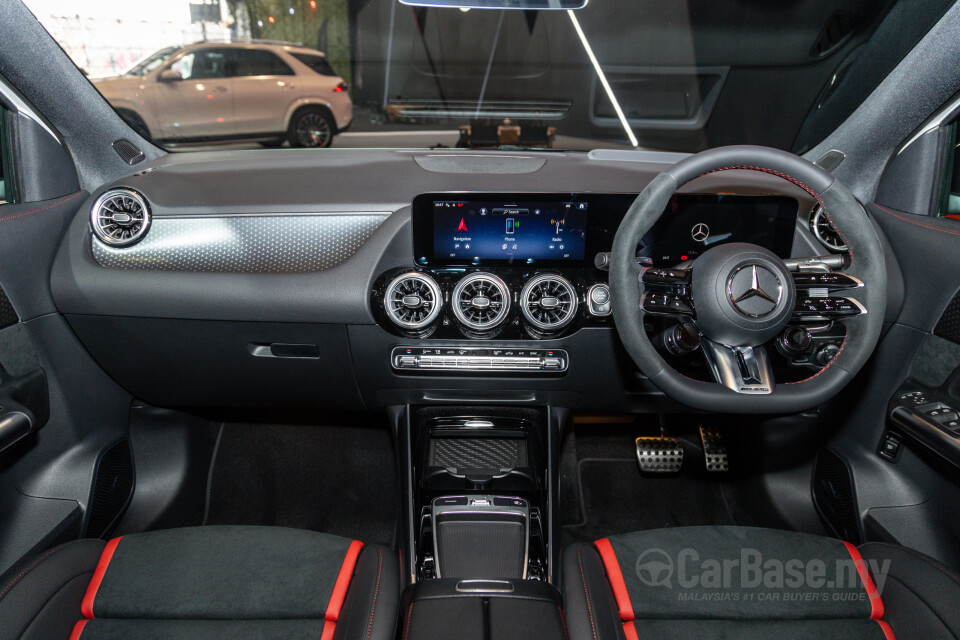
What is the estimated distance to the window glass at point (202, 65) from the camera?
2095mm

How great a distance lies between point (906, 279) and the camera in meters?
1.86

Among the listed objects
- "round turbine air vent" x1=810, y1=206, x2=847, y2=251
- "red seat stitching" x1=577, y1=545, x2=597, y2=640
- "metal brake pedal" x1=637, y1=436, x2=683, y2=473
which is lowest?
"metal brake pedal" x1=637, y1=436, x2=683, y2=473

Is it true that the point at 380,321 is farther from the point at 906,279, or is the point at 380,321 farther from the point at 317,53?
the point at 906,279

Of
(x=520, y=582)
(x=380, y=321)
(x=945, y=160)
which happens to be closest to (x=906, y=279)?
(x=945, y=160)

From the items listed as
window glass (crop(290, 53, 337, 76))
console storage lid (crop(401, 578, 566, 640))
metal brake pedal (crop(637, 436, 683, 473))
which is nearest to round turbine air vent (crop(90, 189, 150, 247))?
window glass (crop(290, 53, 337, 76))

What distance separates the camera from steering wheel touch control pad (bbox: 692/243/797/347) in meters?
1.29

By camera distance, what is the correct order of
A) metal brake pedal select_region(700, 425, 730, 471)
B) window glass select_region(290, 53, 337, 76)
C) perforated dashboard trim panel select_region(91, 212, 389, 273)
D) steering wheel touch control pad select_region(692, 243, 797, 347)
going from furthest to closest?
metal brake pedal select_region(700, 425, 730, 471)
window glass select_region(290, 53, 337, 76)
perforated dashboard trim panel select_region(91, 212, 389, 273)
steering wheel touch control pad select_region(692, 243, 797, 347)

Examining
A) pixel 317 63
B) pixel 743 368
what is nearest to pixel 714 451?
pixel 743 368

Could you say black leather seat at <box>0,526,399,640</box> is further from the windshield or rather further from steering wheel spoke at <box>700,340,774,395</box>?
the windshield

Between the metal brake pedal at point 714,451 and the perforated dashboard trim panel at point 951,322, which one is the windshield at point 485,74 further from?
the metal brake pedal at point 714,451

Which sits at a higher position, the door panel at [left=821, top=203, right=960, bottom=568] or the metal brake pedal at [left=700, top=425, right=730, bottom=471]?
the door panel at [left=821, top=203, right=960, bottom=568]

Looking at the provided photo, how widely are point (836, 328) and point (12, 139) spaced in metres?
2.49

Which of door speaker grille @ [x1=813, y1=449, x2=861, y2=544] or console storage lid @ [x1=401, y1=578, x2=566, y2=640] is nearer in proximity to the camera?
console storage lid @ [x1=401, y1=578, x2=566, y2=640]

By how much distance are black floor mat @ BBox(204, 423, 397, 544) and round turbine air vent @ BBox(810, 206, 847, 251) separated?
182 centimetres
